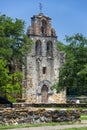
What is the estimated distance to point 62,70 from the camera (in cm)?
5297

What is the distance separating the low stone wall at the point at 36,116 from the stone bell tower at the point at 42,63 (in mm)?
47120

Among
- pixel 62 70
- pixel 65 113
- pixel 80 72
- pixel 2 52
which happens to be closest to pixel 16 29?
pixel 2 52

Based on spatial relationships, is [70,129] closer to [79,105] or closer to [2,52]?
[79,105]

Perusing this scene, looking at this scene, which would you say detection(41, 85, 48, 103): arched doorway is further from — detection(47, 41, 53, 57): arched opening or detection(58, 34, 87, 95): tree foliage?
detection(58, 34, 87, 95): tree foliage

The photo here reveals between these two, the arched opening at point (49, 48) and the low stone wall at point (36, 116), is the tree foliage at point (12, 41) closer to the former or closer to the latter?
the arched opening at point (49, 48)

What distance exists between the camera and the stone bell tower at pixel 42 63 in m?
68.7

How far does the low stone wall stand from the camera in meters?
19.8

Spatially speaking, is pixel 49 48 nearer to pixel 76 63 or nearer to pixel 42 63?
pixel 42 63

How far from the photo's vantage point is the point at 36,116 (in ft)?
66.4

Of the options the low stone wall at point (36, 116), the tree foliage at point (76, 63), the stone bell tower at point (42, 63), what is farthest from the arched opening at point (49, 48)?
the low stone wall at point (36, 116)

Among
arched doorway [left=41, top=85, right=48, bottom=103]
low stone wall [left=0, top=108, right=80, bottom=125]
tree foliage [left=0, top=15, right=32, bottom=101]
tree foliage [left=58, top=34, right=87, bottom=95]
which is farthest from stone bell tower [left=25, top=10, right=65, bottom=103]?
low stone wall [left=0, top=108, right=80, bottom=125]

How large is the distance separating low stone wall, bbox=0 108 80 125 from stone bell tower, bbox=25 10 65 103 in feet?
155

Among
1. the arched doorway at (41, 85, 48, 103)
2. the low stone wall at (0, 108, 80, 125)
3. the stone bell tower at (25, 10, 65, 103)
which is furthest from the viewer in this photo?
the arched doorway at (41, 85, 48, 103)

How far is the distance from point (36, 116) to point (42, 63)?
50.2 m
